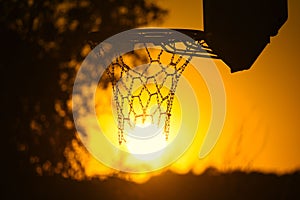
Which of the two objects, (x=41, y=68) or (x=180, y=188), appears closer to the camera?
(x=180, y=188)

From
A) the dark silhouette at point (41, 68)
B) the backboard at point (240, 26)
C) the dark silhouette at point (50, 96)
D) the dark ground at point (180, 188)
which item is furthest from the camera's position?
the dark silhouette at point (41, 68)

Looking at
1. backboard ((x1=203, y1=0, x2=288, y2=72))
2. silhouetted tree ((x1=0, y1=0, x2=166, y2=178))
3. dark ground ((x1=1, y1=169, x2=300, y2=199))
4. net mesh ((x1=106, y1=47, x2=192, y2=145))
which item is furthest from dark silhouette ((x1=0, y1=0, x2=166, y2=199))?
backboard ((x1=203, y1=0, x2=288, y2=72))

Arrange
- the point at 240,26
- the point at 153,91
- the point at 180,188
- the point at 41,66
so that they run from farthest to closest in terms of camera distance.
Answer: the point at 41,66 → the point at 180,188 → the point at 153,91 → the point at 240,26

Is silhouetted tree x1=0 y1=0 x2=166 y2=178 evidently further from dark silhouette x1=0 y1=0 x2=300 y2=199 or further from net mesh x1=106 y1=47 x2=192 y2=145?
net mesh x1=106 y1=47 x2=192 y2=145

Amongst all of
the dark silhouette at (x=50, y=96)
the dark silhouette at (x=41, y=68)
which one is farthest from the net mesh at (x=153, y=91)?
the dark silhouette at (x=41, y=68)

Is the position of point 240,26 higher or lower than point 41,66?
higher

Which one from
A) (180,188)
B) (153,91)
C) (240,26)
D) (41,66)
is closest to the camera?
(240,26)

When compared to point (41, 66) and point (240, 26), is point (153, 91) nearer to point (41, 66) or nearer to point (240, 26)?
point (240, 26)

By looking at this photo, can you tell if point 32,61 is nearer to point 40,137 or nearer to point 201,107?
point 40,137

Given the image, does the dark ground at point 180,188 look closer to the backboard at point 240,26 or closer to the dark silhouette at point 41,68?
the dark silhouette at point 41,68

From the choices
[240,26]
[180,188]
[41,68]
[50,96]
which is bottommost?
[180,188]

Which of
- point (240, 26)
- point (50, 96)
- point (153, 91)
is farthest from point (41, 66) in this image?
point (240, 26)

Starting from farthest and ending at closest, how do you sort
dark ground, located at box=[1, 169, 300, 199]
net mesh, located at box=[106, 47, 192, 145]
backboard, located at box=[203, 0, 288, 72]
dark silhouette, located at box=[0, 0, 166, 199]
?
dark silhouette, located at box=[0, 0, 166, 199] → dark ground, located at box=[1, 169, 300, 199] → net mesh, located at box=[106, 47, 192, 145] → backboard, located at box=[203, 0, 288, 72]

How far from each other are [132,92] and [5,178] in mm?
3025
